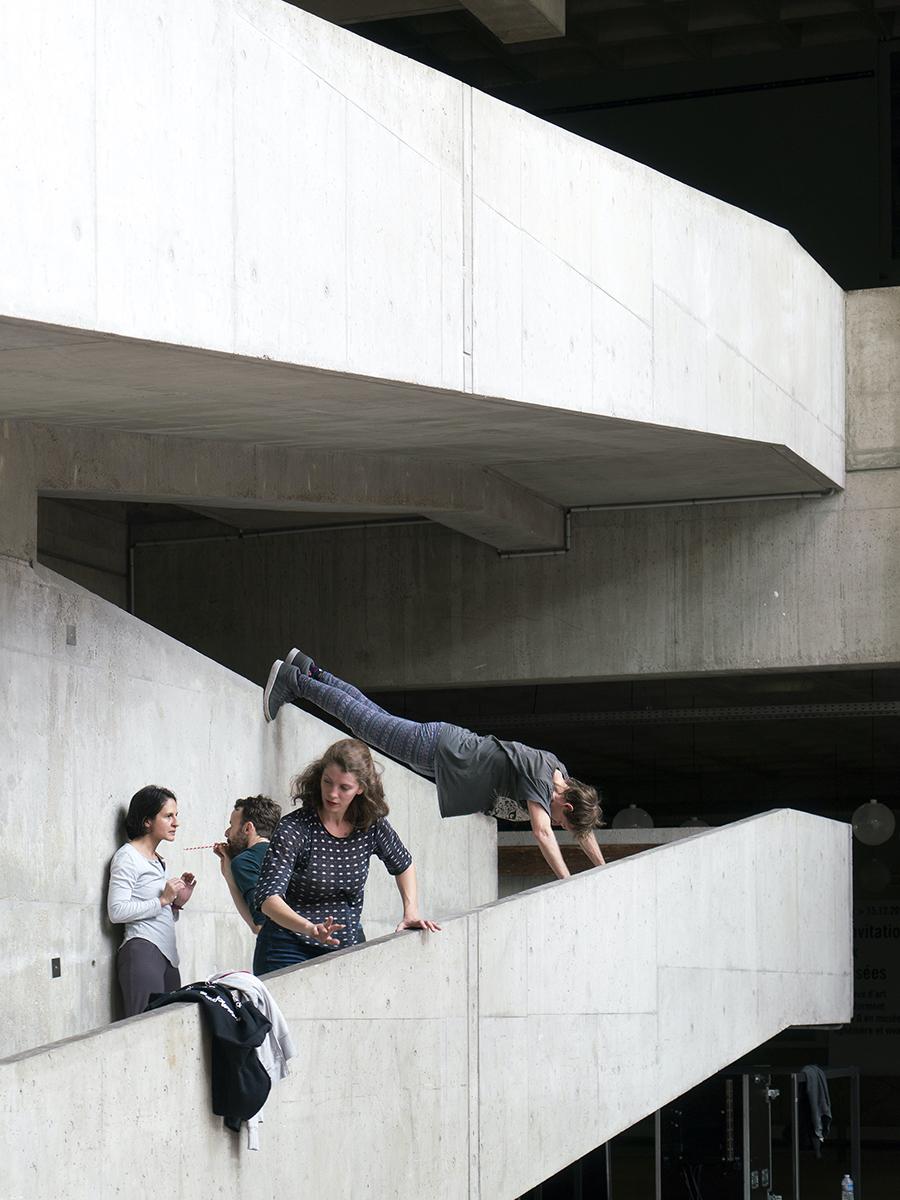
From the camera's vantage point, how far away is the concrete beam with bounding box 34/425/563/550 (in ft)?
26.2

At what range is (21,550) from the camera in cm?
739

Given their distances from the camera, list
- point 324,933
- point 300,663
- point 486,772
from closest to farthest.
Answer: point 324,933 → point 486,772 → point 300,663

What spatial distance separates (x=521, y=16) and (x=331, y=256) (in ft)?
22.0

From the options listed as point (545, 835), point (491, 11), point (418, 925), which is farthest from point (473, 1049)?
point (491, 11)

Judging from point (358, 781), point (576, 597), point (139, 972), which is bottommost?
point (139, 972)

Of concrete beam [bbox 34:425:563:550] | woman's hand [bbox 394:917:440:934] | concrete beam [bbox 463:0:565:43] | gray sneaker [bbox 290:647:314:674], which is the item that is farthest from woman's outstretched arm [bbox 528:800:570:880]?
concrete beam [bbox 463:0:565:43]

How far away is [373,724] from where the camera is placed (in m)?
8.40

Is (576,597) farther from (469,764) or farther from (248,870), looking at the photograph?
(248,870)

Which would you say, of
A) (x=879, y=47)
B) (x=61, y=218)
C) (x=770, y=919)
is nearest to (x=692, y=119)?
(x=879, y=47)

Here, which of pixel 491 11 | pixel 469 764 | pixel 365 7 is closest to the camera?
pixel 469 764

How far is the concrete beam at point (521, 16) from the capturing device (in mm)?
12195

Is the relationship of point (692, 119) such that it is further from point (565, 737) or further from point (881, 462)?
point (565, 737)

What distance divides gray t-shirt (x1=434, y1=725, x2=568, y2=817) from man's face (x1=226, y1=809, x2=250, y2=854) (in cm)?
96

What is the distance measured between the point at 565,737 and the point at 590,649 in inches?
362
